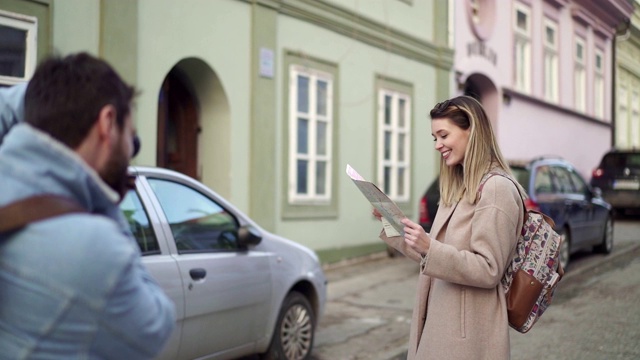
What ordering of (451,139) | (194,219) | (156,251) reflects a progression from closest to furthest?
(451,139)
(156,251)
(194,219)

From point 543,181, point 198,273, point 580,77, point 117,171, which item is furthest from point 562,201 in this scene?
point 580,77

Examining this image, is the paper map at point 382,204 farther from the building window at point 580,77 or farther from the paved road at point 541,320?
the building window at point 580,77

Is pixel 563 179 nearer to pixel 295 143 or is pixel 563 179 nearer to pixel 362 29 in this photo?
pixel 295 143

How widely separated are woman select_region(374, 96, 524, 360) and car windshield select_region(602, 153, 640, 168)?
17.5 m

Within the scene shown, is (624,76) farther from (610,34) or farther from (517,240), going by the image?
(517,240)

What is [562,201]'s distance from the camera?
1100 cm

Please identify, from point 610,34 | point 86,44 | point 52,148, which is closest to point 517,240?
point 52,148

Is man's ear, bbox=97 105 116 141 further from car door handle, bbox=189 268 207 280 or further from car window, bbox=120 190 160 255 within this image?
car door handle, bbox=189 268 207 280

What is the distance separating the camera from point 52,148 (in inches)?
59.9

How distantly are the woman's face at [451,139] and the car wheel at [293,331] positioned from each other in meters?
3.24

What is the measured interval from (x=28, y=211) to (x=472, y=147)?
74.3 inches

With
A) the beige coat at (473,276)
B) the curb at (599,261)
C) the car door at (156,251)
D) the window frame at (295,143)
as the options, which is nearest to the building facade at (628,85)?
the curb at (599,261)

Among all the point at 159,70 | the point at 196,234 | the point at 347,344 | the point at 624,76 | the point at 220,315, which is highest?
the point at 624,76

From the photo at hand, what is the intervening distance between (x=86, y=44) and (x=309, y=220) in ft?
15.6
